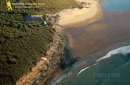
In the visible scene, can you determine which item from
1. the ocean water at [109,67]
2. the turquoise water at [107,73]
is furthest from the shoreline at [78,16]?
the turquoise water at [107,73]

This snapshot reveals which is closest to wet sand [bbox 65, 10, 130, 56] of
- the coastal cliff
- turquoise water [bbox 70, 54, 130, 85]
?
the coastal cliff

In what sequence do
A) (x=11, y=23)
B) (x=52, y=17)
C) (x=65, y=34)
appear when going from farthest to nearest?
(x=52, y=17) → (x=65, y=34) → (x=11, y=23)

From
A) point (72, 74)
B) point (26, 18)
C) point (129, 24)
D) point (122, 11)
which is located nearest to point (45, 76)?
point (72, 74)

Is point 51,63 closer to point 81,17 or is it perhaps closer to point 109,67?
point 109,67

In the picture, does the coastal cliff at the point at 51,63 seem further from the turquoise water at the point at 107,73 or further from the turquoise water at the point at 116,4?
the turquoise water at the point at 116,4

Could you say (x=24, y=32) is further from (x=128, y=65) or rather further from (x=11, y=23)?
(x=128, y=65)

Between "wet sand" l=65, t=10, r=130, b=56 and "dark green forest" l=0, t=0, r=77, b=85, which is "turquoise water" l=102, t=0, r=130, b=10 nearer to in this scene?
"wet sand" l=65, t=10, r=130, b=56

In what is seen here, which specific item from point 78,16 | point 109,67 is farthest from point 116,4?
point 109,67
